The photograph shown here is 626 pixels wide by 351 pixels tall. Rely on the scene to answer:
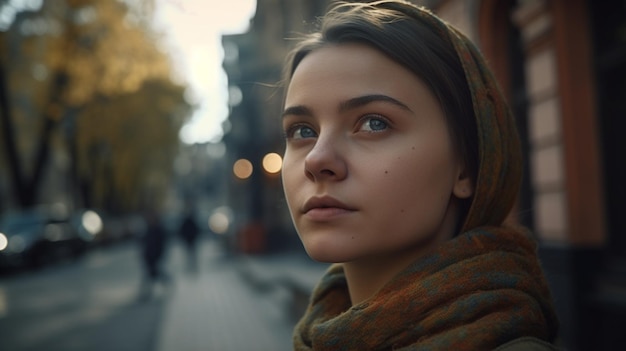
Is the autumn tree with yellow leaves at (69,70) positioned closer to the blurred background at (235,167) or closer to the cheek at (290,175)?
the blurred background at (235,167)

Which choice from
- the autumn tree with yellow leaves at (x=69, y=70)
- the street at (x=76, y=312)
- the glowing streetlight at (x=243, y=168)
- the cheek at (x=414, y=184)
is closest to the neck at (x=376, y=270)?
the cheek at (x=414, y=184)

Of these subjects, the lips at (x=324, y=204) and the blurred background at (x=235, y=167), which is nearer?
the lips at (x=324, y=204)

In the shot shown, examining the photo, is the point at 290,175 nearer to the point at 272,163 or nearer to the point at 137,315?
the point at 137,315

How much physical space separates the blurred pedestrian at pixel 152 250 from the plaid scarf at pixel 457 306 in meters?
11.6

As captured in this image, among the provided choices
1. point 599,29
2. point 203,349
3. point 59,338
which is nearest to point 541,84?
point 599,29

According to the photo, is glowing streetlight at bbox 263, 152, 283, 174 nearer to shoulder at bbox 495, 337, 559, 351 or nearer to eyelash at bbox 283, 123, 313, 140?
eyelash at bbox 283, 123, 313, 140

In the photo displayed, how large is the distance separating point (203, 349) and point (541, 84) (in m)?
4.65

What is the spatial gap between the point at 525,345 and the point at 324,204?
1.59 feet

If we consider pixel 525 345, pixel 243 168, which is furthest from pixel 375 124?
pixel 243 168

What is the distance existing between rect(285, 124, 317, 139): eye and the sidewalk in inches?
220

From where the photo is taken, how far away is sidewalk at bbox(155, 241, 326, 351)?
7.12m

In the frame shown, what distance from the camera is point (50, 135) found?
20.9 metres

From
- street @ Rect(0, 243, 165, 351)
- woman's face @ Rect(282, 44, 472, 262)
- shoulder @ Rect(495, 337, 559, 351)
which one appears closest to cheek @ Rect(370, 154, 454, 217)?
woman's face @ Rect(282, 44, 472, 262)

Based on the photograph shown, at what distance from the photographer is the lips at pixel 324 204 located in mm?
1247
